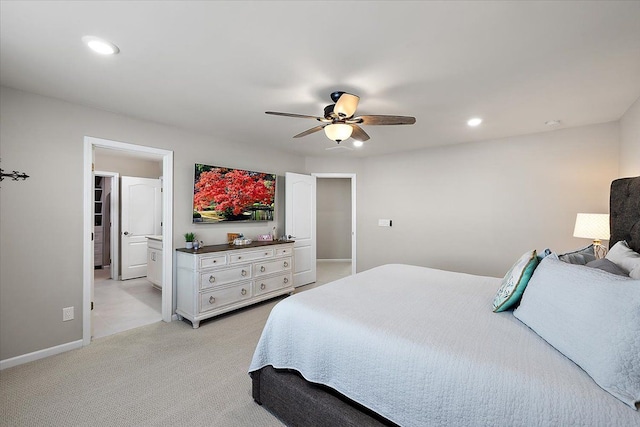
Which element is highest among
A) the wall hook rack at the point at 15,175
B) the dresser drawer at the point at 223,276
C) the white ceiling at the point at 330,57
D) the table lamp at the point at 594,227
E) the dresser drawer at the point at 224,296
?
the white ceiling at the point at 330,57

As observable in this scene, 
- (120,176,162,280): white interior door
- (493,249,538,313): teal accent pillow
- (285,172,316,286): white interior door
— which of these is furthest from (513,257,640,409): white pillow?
(120,176,162,280): white interior door

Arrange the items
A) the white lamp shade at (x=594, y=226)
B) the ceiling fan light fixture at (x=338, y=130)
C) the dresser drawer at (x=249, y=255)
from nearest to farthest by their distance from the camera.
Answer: the ceiling fan light fixture at (x=338, y=130), the white lamp shade at (x=594, y=226), the dresser drawer at (x=249, y=255)

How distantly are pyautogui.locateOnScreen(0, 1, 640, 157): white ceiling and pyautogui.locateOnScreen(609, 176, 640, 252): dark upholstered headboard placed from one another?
0.85 m

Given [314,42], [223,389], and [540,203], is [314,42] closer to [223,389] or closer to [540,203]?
[223,389]

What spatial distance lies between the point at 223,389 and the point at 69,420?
93 centimetres

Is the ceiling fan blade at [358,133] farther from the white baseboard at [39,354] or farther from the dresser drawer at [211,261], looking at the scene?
the white baseboard at [39,354]

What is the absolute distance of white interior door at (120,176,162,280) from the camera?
17.7ft

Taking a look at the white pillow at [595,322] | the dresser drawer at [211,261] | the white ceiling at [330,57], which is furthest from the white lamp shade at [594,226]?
the dresser drawer at [211,261]

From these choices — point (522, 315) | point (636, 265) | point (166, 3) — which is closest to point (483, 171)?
point (636, 265)

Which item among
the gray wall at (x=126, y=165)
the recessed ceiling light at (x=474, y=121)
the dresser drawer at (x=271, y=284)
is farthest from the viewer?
the gray wall at (x=126, y=165)

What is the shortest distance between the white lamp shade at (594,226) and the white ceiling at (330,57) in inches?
43.4

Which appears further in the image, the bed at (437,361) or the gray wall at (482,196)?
the gray wall at (482,196)

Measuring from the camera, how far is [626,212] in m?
2.21

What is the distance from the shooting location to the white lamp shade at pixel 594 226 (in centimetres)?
276
